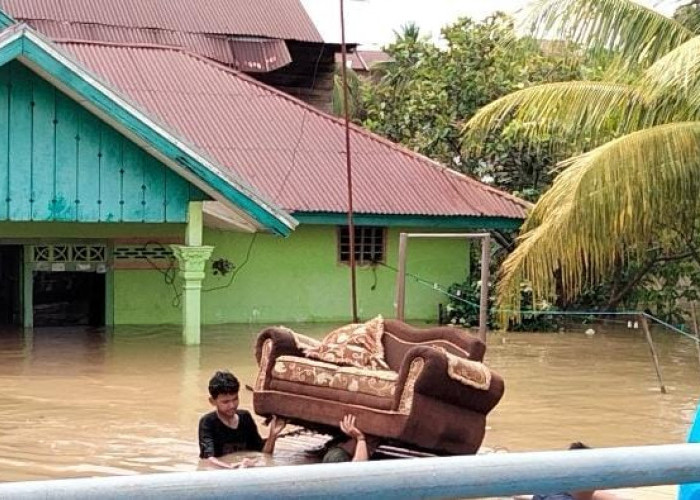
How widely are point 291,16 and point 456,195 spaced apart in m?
8.50

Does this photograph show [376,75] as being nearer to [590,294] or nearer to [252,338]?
[590,294]

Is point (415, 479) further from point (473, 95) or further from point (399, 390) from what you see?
point (473, 95)

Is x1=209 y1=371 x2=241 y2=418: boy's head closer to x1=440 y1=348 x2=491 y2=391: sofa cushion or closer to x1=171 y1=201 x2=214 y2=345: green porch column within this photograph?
Result: x1=440 y1=348 x2=491 y2=391: sofa cushion

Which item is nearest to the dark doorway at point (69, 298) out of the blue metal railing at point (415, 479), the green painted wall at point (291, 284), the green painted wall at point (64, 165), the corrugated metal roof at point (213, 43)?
the green painted wall at point (291, 284)

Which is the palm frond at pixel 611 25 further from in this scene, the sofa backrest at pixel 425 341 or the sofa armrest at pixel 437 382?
the sofa armrest at pixel 437 382

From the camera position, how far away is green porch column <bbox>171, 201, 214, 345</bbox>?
58.6 ft

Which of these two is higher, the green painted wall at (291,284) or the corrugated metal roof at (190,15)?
the corrugated metal roof at (190,15)

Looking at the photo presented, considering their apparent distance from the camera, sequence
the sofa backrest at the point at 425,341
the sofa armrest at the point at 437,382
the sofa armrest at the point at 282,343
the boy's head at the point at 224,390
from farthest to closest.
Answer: the sofa armrest at the point at 282,343 → the sofa backrest at the point at 425,341 → the sofa armrest at the point at 437,382 → the boy's head at the point at 224,390

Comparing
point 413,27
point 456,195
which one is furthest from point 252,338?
point 413,27

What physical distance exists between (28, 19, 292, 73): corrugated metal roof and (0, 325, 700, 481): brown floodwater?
25.8 feet

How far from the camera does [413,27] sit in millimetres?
45250

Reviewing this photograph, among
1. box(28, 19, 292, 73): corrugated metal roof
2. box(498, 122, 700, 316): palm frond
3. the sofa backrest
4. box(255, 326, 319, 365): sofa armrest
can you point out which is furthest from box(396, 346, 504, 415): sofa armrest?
box(28, 19, 292, 73): corrugated metal roof

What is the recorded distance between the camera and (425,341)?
1027 cm

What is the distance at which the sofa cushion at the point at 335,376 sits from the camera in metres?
Answer: 9.34
